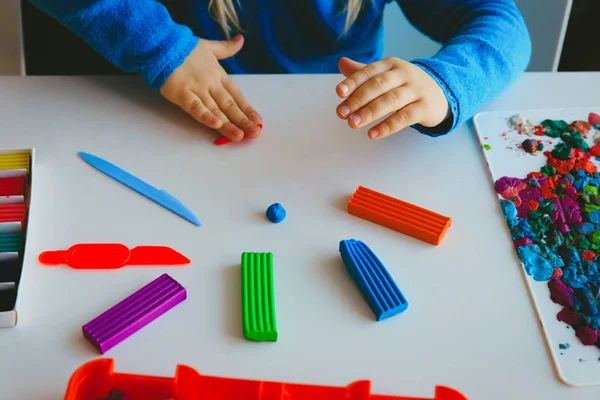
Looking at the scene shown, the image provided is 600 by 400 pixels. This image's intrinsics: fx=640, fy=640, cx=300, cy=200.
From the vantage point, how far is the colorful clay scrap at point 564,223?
54 centimetres

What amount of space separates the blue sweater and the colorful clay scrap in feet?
0.34

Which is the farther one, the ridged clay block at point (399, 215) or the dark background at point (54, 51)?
the dark background at point (54, 51)

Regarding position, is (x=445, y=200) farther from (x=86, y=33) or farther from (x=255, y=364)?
(x=86, y=33)

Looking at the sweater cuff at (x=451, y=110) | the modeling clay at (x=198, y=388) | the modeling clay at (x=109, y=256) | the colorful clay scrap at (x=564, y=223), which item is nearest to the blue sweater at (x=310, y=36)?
the sweater cuff at (x=451, y=110)

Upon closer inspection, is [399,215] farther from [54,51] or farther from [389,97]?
[54,51]

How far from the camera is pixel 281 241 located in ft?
1.93

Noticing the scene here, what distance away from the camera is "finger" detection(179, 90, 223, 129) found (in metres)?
0.69

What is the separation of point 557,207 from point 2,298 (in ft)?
1.67

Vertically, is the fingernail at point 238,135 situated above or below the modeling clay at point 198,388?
above

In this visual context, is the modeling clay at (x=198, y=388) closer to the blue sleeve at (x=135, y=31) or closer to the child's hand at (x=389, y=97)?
the child's hand at (x=389, y=97)

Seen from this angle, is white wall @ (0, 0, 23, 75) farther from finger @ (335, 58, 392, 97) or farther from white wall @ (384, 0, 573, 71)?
white wall @ (384, 0, 573, 71)

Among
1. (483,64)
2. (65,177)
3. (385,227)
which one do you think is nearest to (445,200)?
(385,227)

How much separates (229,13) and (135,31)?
0.53 ft

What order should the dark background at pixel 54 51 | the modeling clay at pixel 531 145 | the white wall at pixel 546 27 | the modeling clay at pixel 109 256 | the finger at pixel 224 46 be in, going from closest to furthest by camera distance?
1. the modeling clay at pixel 109 256
2. the modeling clay at pixel 531 145
3. the finger at pixel 224 46
4. the white wall at pixel 546 27
5. the dark background at pixel 54 51
